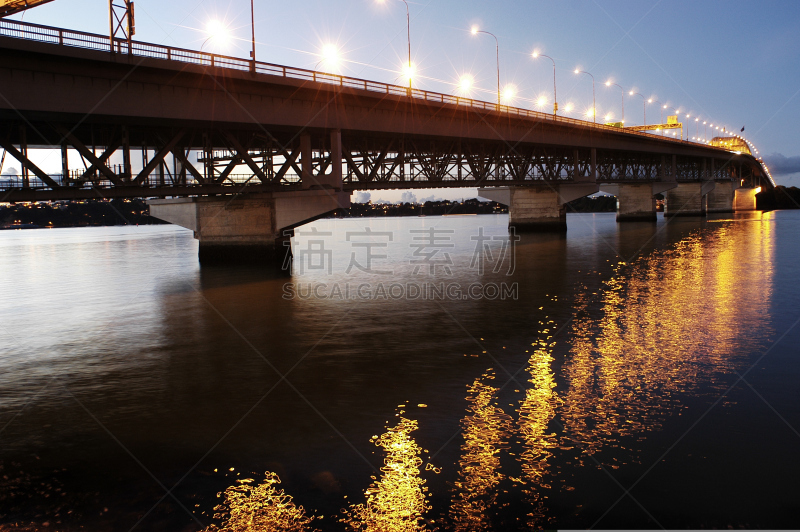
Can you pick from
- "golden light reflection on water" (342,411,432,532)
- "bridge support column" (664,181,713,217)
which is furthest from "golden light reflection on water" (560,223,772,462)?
"bridge support column" (664,181,713,217)

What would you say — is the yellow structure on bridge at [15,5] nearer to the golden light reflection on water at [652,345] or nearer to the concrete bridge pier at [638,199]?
the golden light reflection on water at [652,345]

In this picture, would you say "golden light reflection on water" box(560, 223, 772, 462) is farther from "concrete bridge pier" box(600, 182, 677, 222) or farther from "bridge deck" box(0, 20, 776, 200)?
"concrete bridge pier" box(600, 182, 677, 222)

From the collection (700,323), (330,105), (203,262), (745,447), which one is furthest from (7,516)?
(203,262)

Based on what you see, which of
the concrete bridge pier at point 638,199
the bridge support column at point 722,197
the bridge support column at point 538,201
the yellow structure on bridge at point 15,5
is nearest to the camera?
the yellow structure on bridge at point 15,5

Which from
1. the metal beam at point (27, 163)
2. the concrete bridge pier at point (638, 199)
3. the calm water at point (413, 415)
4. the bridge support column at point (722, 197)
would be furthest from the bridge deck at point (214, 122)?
the bridge support column at point (722, 197)

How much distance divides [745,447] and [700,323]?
8.79 metres

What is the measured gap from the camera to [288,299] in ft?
79.0

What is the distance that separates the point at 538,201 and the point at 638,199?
28.9 metres

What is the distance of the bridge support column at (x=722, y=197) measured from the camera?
424 feet

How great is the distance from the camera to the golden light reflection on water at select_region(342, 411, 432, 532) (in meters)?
6.18

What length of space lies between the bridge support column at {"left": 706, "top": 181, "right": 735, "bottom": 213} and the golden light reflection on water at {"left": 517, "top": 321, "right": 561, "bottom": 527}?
13404 centimetres

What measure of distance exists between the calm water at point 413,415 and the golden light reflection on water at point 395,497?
0.10 feet

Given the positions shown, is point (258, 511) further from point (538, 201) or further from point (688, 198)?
point (688, 198)

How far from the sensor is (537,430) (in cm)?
850
